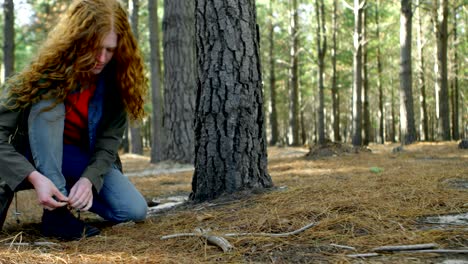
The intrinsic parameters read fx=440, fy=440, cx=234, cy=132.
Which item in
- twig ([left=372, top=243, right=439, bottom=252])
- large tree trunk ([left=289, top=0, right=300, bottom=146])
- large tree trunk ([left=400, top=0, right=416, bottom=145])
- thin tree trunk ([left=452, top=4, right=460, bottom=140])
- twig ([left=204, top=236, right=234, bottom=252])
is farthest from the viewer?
large tree trunk ([left=289, top=0, right=300, bottom=146])

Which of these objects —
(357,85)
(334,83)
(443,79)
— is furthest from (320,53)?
(443,79)

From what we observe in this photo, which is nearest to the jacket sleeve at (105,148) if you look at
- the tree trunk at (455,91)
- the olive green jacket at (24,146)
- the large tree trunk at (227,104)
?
the olive green jacket at (24,146)

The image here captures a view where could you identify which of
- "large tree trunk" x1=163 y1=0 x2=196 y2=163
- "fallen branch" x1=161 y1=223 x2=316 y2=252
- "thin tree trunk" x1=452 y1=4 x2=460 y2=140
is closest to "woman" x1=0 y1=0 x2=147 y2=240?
"fallen branch" x1=161 y1=223 x2=316 y2=252

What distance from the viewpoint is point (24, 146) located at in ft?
8.95

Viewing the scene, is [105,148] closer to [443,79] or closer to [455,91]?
[443,79]

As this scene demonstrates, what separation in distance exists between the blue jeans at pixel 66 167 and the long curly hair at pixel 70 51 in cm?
11

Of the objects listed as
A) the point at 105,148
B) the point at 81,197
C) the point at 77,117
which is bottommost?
the point at 81,197

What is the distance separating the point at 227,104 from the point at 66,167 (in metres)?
1.23

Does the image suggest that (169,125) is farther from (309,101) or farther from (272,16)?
(309,101)

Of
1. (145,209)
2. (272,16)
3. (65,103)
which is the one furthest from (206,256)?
(272,16)

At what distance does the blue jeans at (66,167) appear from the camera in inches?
102

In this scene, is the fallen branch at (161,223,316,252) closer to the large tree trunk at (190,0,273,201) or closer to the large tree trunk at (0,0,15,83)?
the large tree trunk at (190,0,273,201)

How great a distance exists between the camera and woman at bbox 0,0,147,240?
8.18ft

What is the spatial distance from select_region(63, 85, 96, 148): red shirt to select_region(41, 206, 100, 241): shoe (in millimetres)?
567
